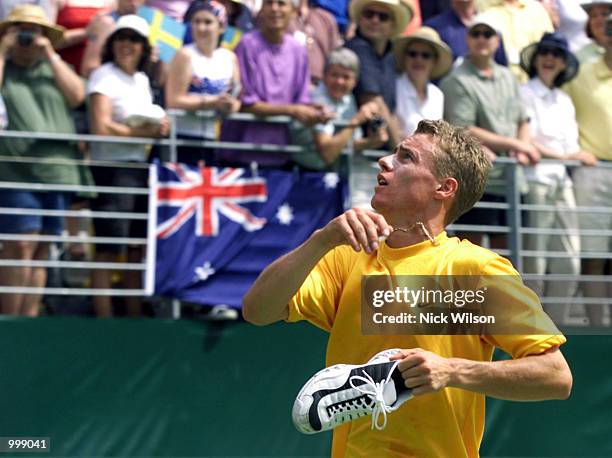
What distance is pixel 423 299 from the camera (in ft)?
13.0

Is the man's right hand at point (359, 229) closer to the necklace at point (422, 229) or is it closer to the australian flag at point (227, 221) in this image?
the necklace at point (422, 229)

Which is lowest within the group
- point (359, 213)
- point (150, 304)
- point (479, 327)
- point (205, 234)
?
point (150, 304)

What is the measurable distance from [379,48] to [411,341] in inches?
197

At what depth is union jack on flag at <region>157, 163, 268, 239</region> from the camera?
789 centimetres

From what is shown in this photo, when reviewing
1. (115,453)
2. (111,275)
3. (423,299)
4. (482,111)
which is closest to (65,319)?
(111,275)

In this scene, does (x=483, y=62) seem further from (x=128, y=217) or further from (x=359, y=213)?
(x=359, y=213)

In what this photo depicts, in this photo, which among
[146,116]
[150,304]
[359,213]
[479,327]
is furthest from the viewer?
[150,304]

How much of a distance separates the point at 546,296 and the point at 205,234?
2551mm

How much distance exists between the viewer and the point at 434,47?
8.50 m

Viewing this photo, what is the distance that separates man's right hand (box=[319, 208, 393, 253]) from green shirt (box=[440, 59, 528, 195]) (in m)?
4.95

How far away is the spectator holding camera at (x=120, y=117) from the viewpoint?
7.73 m

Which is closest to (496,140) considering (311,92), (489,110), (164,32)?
(489,110)

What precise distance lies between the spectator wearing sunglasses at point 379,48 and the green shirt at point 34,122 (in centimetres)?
210

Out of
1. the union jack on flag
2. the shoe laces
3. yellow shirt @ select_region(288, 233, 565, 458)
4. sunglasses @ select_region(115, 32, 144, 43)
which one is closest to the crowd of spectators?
sunglasses @ select_region(115, 32, 144, 43)
